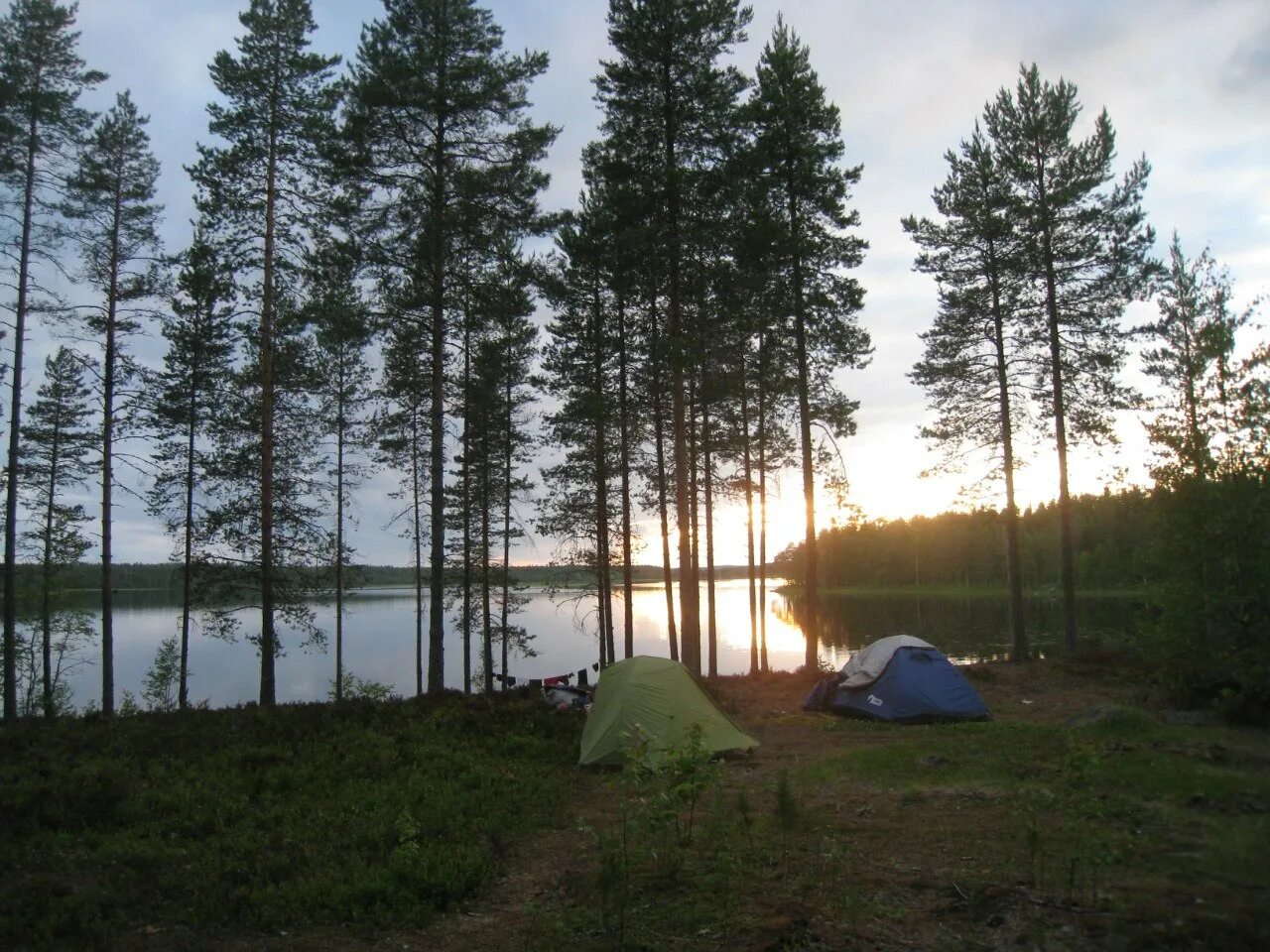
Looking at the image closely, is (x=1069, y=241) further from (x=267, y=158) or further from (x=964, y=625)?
(x=964, y=625)

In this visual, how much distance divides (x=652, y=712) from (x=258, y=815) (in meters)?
5.17

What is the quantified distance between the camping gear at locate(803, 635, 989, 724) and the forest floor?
290cm

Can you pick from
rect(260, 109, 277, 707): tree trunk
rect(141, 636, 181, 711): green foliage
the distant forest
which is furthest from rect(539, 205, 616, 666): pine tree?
the distant forest

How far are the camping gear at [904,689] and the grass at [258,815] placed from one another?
205 inches

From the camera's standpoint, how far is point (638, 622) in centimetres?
6341

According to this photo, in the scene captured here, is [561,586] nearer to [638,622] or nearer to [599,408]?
[599,408]

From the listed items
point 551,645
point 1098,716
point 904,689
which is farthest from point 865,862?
point 551,645

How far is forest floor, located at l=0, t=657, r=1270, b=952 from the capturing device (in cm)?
440

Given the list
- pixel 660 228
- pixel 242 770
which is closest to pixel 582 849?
pixel 242 770

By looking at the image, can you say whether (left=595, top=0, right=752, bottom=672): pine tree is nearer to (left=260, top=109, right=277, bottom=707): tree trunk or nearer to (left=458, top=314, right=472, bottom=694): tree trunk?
(left=260, top=109, right=277, bottom=707): tree trunk

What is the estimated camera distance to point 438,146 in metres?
→ 14.5

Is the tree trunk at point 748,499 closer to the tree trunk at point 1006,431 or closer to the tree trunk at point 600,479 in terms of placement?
the tree trunk at point 600,479

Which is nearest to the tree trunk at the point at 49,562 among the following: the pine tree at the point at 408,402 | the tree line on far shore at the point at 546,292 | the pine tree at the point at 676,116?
the tree line on far shore at the point at 546,292

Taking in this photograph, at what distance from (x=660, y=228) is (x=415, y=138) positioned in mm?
4954
